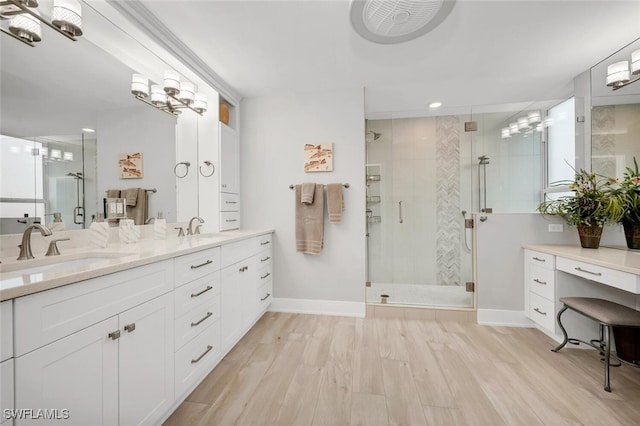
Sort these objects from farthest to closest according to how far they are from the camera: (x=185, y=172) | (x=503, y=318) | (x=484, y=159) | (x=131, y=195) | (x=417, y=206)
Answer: (x=417, y=206) → (x=484, y=159) → (x=503, y=318) → (x=185, y=172) → (x=131, y=195)

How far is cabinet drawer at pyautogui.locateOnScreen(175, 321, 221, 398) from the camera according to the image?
4.46 ft

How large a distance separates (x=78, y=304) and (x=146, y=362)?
452mm

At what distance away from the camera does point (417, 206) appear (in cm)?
302

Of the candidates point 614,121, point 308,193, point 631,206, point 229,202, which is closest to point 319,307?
point 308,193

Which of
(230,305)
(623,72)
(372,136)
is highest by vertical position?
(623,72)

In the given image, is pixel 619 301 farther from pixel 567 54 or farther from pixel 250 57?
pixel 250 57

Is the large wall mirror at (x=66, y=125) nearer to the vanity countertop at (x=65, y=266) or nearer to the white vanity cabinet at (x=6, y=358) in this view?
the vanity countertop at (x=65, y=266)

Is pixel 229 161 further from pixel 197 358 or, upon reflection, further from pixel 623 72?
pixel 623 72

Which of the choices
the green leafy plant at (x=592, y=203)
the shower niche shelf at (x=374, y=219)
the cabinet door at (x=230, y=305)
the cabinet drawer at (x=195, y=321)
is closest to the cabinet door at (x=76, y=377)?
the cabinet drawer at (x=195, y=321)

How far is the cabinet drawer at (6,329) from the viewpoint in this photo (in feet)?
2.18

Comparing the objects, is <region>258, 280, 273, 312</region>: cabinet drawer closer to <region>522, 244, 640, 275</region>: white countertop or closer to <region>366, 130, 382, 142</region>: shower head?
<region>366, 130, 382, 142</region>: shower head

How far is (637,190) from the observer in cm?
192

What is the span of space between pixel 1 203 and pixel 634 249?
4.00 metres

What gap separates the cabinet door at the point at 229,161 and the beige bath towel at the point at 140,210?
28.3 inches
